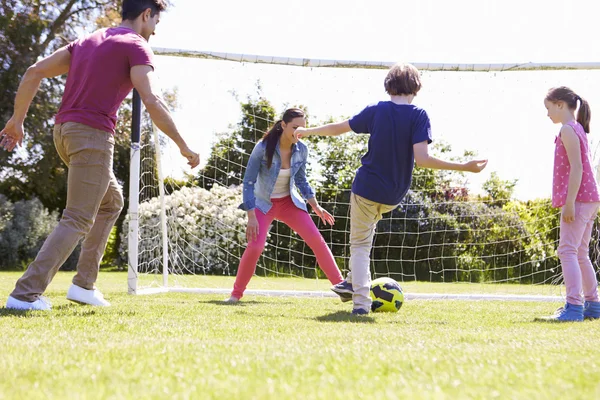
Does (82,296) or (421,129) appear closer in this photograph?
(421,129)

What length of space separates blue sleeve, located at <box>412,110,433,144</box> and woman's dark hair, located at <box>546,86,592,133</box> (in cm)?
106

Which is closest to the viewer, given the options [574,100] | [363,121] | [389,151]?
[389,151]

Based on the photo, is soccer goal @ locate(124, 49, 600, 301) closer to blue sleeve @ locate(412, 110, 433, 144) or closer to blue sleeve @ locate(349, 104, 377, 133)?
blue sleeve @ locate(349, 104, 377, 133)

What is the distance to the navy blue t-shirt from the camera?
4.39m

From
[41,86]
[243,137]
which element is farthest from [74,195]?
[41,86]

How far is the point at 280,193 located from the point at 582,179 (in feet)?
8.23

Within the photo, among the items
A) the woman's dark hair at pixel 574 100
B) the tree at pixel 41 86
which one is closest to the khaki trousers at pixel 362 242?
the woman's dark hair at pixel 574 100

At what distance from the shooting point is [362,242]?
4.55 metres

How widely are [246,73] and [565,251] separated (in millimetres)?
4390

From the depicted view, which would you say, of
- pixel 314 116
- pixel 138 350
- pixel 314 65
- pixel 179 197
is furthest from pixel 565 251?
pixel 179 197

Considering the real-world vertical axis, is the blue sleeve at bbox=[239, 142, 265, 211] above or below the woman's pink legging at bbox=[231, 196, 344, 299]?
above

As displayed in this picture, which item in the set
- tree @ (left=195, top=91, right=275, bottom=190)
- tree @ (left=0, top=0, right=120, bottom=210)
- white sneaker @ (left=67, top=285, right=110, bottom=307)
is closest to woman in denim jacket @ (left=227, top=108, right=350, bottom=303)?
white sneaker @ (left=67, top=285, right=110, bottom=307)

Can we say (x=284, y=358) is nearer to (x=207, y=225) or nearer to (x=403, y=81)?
(x=403, y=81)

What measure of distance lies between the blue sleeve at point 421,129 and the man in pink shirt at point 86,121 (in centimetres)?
145
